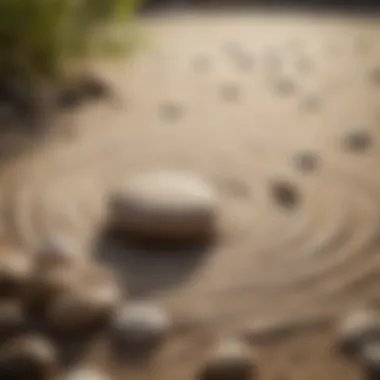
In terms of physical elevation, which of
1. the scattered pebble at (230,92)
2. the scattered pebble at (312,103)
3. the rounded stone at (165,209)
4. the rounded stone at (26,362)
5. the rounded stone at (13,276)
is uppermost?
the scattered pebble at (230,92)

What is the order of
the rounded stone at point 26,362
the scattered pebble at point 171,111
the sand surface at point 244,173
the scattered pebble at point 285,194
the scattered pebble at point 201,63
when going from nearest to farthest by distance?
the rounded stone at point 26,362
the sand surface at point 244,173
the scattered pebble at point 285,194
the scattered pebble at point 171,111
the scattered pebble at point 201,63

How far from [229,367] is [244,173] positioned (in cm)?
42

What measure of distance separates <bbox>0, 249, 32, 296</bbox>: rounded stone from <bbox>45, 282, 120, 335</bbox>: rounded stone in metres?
0.04

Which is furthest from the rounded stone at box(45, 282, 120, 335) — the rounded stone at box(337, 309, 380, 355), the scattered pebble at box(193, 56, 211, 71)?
the scattered pebble at box(193, 56, 211, 71)

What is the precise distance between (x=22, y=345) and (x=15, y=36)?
619 millimetres

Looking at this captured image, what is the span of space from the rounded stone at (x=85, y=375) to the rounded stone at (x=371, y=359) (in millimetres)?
237

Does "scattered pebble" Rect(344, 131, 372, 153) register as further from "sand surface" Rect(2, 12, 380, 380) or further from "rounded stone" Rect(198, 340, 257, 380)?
"rounded stone" Rect(198, 340, 257, 380)

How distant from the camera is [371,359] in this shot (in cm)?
82

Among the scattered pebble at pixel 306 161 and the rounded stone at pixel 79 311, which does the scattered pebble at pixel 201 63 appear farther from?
the rounded stone at pixel 79 311

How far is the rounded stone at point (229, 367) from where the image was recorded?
80 centimetres

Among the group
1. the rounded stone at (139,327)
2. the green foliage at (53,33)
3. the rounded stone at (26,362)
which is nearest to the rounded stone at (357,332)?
the rounded stone at (139,327)

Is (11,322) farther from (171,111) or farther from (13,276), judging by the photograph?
(171,111)

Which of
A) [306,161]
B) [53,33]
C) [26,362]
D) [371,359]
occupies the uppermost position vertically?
[53,33]

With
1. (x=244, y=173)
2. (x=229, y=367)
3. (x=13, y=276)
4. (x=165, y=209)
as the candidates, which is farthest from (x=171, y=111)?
(x=229, y=367)
